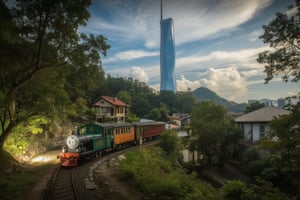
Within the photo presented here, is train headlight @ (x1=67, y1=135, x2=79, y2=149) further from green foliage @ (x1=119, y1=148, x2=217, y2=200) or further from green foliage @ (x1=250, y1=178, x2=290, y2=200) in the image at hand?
green foliage @ (x1=250, y1=178, x2=290, y2=200)

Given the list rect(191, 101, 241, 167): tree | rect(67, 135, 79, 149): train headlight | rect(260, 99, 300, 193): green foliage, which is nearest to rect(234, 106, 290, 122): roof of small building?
rect(191, 101, 241, 167): tree

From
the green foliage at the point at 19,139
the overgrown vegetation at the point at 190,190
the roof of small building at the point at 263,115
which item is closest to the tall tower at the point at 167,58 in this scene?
the roof of small building at the point at 263,115

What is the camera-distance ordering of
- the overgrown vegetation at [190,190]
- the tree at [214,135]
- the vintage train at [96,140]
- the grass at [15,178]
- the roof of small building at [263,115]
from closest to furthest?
the overgrown vegetation at [190,190] < the grass at [15,178] < the vintage train at [96,140] < the tree at [214,135] < the roof of small building at [263,115]

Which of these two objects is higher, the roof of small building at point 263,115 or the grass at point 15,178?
the roof of small building at point 263,115

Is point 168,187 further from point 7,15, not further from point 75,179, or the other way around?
point 7,15

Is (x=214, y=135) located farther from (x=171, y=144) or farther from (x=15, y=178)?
(x=15, y=178)

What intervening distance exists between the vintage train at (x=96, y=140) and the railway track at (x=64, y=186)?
1.10 m

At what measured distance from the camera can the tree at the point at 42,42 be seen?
8455 millimetres

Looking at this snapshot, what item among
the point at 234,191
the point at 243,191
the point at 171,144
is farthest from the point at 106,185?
the point at 171,144

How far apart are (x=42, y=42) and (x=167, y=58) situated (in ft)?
466

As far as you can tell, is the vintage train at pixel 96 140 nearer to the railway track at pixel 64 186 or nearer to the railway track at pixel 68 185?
the railway track at pixel 68 185

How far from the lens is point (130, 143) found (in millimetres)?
26469

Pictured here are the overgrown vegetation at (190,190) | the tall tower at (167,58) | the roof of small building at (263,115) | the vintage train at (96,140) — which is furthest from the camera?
the tall tower at (167,58)

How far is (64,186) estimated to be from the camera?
10633 millimetres
